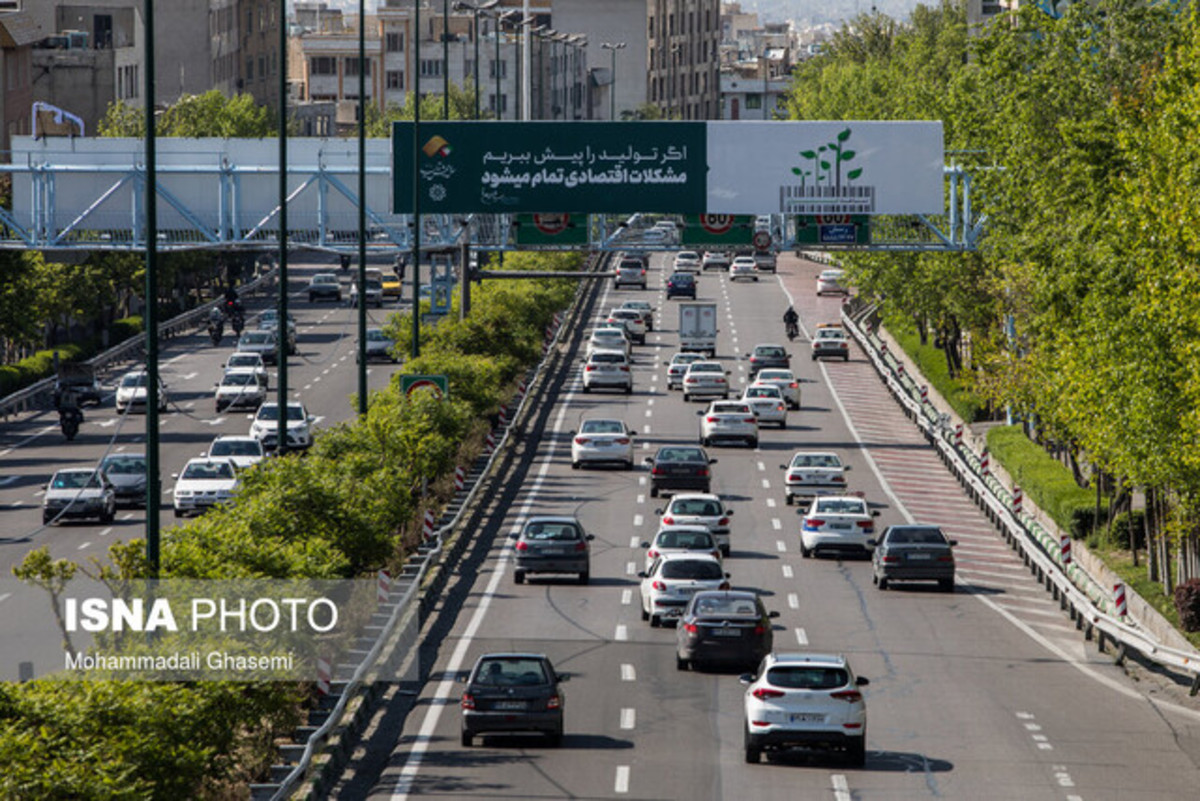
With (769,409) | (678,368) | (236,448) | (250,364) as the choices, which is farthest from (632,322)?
(236,448)

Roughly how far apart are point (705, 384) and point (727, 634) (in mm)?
44639

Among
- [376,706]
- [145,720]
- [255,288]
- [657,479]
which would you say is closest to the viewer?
[145,720]

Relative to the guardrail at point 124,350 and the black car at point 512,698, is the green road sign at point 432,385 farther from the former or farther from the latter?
the guardrail at point 124,350

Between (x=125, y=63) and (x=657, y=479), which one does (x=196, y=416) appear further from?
(x=125, y=63)

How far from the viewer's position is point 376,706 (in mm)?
31109

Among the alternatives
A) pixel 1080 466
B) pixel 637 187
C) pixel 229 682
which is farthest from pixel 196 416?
pixel 229 682

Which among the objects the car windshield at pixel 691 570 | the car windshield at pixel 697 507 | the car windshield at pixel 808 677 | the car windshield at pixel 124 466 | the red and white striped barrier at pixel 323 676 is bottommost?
the car windshield at pixel 124 466

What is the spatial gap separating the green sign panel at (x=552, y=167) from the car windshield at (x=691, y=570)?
2556 cm

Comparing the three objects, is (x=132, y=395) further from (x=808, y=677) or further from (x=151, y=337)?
(x=808, y=677)

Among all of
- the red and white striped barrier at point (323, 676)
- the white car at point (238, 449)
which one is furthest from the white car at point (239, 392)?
the red and white striped barrier at point (323, 676)

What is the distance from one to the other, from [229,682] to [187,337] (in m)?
83.9

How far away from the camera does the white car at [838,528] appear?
155ft

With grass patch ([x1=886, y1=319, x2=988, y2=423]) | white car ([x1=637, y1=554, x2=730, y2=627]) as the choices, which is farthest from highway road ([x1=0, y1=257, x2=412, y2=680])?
grass patch ([x1=886, y1=319, x2=988, y2=423])

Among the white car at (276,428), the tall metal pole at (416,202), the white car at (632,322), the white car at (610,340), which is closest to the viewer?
the tall metal pole at (416,202)
